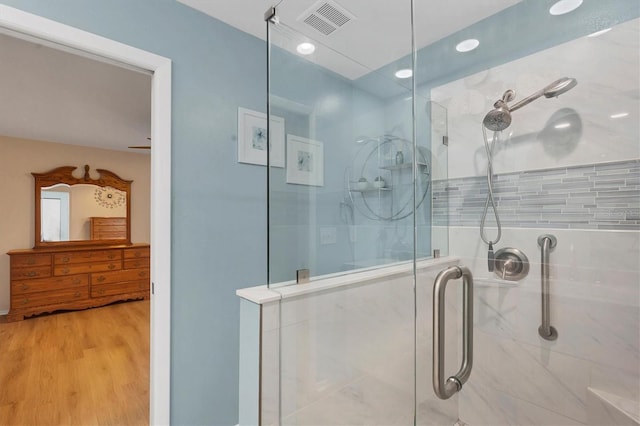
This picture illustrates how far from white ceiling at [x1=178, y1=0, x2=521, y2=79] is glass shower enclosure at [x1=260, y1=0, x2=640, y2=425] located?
0.4 inches

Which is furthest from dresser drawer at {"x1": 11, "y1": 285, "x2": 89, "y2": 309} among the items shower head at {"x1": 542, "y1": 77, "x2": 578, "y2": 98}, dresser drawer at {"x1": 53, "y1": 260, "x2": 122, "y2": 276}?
shower head at {"x1": 542, "y1": 77, "x2": 578, "y2": 98}

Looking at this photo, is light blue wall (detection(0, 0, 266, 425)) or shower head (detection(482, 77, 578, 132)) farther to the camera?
light blue wall (detection(0, 0, 266, 425))

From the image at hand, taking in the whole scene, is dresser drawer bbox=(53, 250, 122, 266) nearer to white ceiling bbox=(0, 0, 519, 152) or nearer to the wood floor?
the wood floor

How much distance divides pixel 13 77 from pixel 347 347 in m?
3.24

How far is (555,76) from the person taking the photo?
1.43 meters

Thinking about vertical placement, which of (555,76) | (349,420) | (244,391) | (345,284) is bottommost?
(349,420)

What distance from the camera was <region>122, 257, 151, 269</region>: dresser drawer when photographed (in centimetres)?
480

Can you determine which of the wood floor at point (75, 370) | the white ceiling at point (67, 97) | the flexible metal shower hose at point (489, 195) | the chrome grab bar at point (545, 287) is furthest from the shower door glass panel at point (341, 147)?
the wood floor at point (75, 370)

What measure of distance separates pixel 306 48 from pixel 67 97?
8.75ft

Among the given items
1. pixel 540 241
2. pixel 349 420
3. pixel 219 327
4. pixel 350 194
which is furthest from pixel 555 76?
pixel 219 327

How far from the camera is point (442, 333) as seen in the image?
1.25m

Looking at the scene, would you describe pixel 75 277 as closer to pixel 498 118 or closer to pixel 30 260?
pixel 30 260

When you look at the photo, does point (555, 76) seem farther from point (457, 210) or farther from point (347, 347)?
point (347, 347)

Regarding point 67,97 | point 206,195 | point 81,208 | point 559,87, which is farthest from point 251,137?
point 81,208
